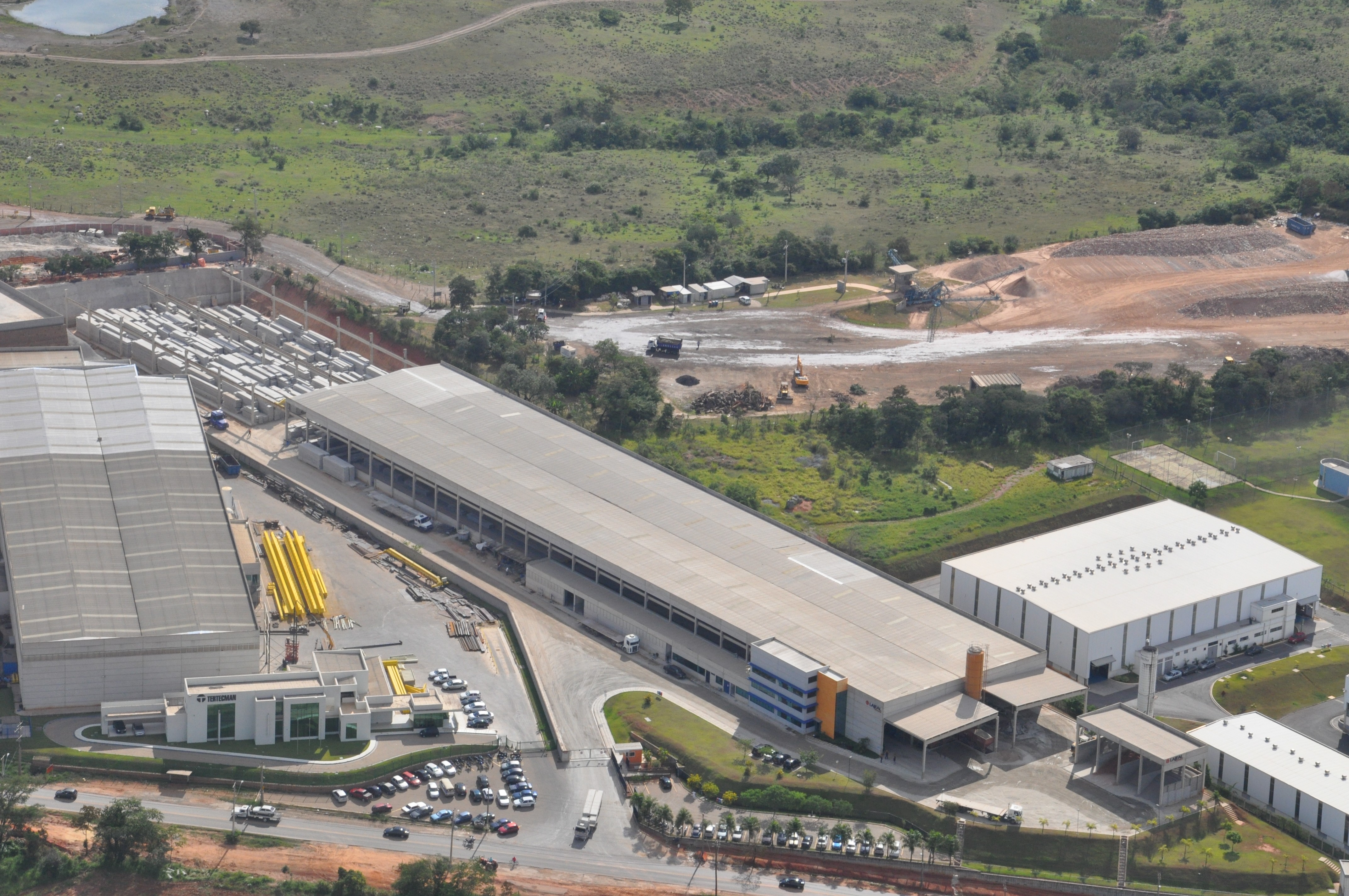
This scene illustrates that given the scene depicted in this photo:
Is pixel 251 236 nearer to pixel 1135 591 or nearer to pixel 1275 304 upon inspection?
pixel 1135 591

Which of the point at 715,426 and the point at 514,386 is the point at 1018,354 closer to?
the point at 715,426

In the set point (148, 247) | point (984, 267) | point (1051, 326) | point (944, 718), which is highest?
point (148, 247)

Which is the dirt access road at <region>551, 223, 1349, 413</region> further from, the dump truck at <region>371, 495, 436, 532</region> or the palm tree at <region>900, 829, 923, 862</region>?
the palm tree at <region>900, 829, 923, 862</region>

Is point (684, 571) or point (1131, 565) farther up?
point (684, 571)

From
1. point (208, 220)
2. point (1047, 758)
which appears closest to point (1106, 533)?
point (1047, 758)

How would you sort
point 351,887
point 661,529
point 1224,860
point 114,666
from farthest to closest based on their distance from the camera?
point 661,529, point 114,666, point 1224,860, point 351,887

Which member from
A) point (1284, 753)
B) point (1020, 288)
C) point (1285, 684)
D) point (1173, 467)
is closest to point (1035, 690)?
point (1284, 753)

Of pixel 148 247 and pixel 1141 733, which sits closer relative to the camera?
pixel 1141 733
